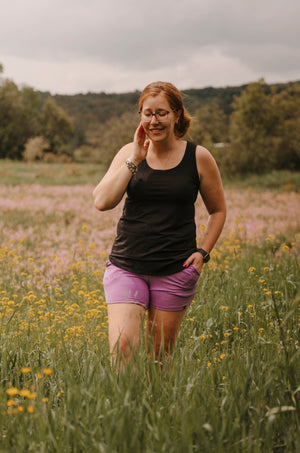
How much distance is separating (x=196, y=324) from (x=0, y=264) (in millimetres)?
3764

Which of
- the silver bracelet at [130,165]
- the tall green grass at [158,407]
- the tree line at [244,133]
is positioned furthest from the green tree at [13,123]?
the tall green grass at [158,407]

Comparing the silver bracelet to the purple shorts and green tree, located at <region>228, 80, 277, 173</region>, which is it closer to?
the purple shorts

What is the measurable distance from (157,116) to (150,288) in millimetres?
1184

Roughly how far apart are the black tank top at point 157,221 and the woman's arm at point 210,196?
79mm

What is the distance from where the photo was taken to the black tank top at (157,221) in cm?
326

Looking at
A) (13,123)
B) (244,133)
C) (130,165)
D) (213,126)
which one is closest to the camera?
(130,165)

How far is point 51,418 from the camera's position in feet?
7.50

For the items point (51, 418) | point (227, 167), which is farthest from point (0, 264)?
point (227, 167)

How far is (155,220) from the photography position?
3287 millimetres

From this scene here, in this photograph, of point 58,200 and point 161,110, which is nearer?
point 161,110

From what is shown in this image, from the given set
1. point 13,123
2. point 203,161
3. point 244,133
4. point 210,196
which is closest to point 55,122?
point 13,123

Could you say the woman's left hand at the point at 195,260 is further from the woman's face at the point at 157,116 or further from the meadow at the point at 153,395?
the woman's face at the point at 157,116

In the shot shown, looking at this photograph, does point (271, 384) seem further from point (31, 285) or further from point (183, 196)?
point (31, 285)

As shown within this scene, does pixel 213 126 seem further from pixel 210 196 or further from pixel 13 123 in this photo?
pixel 13 123
